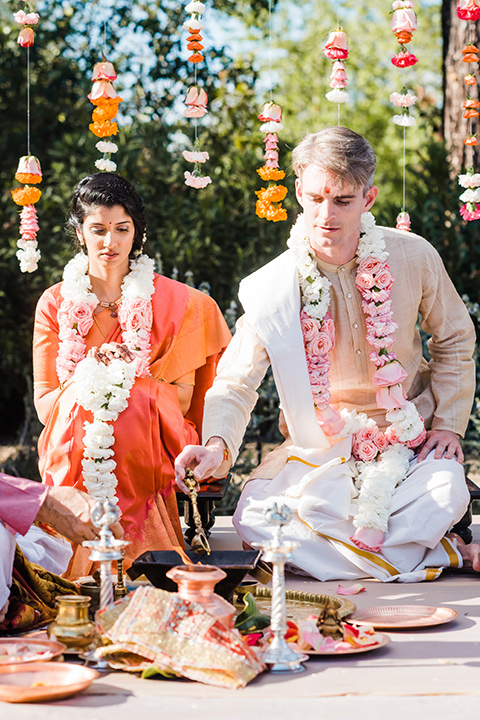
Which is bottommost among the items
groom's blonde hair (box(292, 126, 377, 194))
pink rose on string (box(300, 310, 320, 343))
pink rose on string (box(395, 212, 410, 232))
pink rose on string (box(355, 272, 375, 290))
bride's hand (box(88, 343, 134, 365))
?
bride's hand (box(88, 343, 134, 365))

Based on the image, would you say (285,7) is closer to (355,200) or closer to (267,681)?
(355,200)

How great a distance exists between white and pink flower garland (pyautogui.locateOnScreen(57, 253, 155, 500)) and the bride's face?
4.5 inches

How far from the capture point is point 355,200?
12.0 feet

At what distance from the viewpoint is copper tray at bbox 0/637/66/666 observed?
7.86 ft

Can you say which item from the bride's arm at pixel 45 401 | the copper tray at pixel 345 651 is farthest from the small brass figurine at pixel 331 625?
the bride's arm at pixel 45 401

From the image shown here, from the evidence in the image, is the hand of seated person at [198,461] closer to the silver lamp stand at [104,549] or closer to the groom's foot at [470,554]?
the silver lamp stand at [104,549]

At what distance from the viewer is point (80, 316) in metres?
4.18

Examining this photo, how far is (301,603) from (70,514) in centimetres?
82

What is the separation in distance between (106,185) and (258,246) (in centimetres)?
335

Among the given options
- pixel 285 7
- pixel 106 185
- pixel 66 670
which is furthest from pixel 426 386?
pixel 285 7

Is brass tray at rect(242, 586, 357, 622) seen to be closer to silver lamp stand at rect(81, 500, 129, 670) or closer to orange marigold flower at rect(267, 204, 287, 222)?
silver lamp stand at rect(81, 500, 129, 670)

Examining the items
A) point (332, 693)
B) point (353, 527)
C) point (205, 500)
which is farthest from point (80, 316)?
point (332, 693)

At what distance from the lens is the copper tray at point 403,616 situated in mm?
2822

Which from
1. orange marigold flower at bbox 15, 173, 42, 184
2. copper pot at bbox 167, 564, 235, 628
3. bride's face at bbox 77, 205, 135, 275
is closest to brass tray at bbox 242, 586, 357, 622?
copper pot at bbox 167, 564, 235, 628
